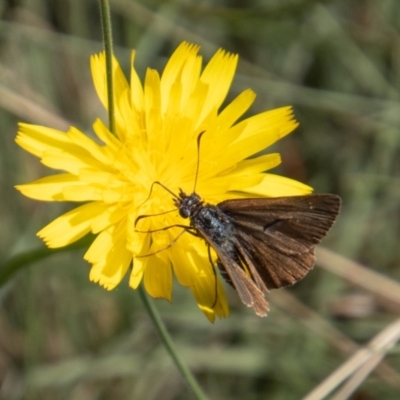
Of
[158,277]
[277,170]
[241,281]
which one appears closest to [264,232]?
[241,281]

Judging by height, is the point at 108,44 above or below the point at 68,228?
above

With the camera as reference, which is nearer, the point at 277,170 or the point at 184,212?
the point at 184,212

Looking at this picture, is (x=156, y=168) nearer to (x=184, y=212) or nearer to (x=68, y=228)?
(x=184, y=212)

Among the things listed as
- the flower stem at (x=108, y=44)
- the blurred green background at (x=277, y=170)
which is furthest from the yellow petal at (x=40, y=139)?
the blurred green background at (x=277, y=170)

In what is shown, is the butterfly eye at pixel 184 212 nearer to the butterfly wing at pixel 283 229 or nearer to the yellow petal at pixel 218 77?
the butterfly wing at pixel 283 229

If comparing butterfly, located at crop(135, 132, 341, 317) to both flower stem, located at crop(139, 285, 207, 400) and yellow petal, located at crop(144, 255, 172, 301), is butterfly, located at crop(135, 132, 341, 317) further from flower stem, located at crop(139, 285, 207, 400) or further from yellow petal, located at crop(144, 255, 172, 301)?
flower stem, located at crop(139, 285, 207, 400)

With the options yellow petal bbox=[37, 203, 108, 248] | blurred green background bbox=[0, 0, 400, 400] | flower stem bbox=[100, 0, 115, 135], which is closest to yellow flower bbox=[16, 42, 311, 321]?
yellow petal bbox=[37, 203, 108, 248]

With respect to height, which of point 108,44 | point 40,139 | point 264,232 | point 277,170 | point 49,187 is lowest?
point 277,170

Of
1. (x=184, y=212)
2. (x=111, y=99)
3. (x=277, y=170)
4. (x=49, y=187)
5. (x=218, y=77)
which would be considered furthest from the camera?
(x=277, y=170)
